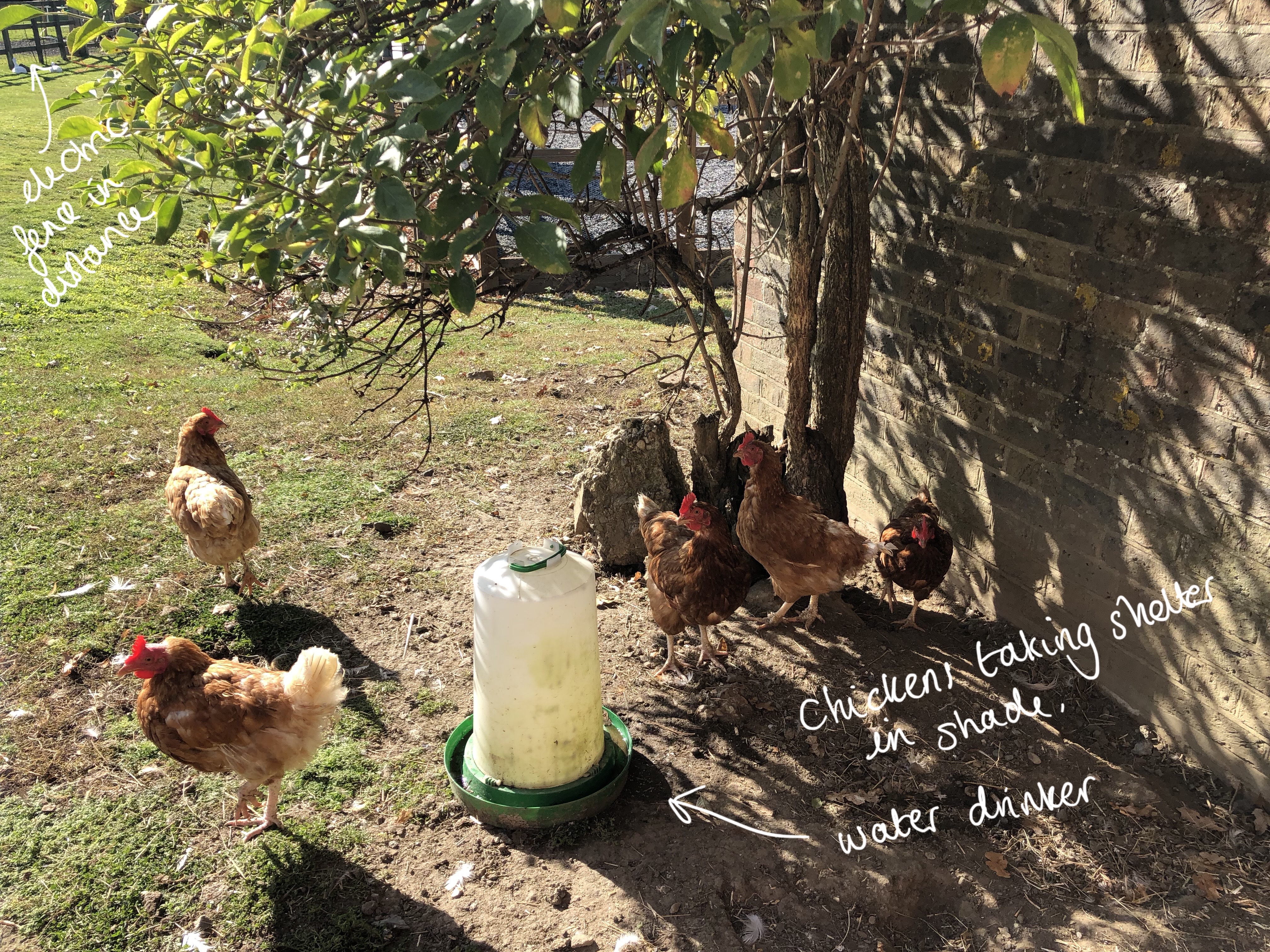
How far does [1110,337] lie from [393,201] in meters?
3.55

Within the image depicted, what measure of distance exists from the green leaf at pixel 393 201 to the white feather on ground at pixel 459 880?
2.74 meters

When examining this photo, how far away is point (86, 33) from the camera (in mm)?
2752

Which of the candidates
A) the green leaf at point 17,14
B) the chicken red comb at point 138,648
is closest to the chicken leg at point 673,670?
the chicken red comb at point 138,648

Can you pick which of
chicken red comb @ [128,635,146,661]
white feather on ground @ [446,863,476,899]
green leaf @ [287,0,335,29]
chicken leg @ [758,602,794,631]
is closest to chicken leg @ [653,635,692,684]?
chicken leg @ [758,602,794,631]

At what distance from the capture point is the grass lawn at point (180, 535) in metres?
3.76

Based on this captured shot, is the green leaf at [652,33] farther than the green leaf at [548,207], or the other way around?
the green leaf at [548,207]

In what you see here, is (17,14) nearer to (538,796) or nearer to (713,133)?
(713,133)

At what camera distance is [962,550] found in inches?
213

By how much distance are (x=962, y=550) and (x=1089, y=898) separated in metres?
2.23

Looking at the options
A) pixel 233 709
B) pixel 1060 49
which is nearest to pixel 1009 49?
pixel 1060 49

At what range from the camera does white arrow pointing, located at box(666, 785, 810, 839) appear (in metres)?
3.88

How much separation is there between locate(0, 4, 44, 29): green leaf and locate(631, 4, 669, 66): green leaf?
4.88 ft

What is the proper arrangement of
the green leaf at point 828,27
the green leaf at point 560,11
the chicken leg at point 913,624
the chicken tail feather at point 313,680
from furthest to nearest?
the chicken leg at point 913,624, the chicken tail feather at point 313,680, the green leaf at point 560,11, the green leaf at point 828,27

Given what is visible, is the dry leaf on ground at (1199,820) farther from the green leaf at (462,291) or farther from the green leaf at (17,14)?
the green leaf at (17,14)
